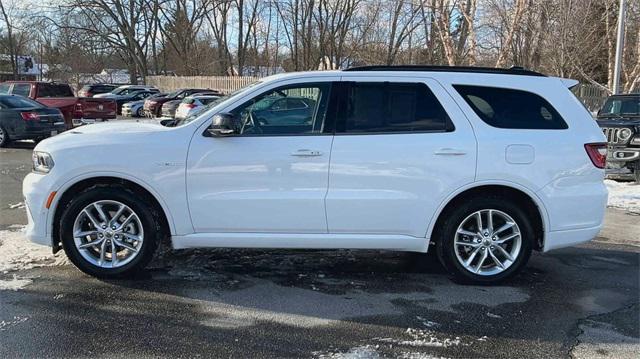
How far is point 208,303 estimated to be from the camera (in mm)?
4266

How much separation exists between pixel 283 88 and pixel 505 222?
7.41 ft

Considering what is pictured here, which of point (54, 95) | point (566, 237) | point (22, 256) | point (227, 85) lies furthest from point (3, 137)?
point (227, 85)

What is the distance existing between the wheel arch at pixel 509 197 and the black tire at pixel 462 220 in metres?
0.05

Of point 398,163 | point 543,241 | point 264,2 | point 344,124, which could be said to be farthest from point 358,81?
point 264,2

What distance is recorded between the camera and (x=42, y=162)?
15.2 ft

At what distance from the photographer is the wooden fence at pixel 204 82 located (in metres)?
37.6

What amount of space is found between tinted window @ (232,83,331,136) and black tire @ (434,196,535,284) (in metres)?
1.38

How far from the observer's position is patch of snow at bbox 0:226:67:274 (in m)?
5.06

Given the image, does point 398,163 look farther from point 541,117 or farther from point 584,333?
point 584,333

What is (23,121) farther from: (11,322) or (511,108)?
(511,108)

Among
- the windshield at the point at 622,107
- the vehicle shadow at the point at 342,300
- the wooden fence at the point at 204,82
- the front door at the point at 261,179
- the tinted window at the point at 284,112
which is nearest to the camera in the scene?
the vehicle shadow at the point at 342,300

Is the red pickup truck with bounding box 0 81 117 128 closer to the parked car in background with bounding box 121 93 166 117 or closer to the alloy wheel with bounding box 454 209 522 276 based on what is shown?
the parked car in background with bounding box 121 93 166 117

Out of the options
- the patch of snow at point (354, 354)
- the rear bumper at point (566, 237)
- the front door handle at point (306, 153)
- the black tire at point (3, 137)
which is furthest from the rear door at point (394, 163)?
the black tire at point (3, 137)

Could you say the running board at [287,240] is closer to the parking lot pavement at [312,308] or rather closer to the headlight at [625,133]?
the parking lot pavement at [312,308]
